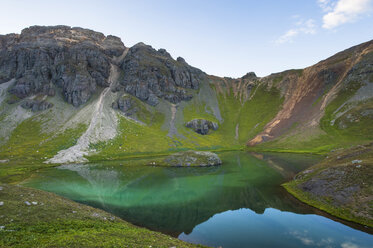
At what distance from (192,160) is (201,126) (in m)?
88.3

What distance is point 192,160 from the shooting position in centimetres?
9794

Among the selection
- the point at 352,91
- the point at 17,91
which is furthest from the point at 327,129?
the point at 17,91

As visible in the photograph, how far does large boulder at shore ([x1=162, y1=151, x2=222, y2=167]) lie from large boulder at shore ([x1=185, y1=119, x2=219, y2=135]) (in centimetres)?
8141

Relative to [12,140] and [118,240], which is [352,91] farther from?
[12,140]

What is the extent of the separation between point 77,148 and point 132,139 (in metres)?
35.4

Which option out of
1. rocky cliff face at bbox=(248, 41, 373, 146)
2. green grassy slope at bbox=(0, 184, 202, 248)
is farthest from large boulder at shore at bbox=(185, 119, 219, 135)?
green grassy slope at bbox=(0, 184, 202, 248)

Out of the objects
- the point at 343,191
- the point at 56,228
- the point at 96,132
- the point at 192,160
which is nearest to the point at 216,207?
the point at 343,191

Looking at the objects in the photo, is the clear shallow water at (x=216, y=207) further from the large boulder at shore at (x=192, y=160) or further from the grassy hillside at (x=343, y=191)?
the large boulder at shore at (x=192, y=160)

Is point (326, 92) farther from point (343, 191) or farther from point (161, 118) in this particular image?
point (343, 191)

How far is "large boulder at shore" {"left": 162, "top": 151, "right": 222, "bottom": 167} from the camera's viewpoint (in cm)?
9550

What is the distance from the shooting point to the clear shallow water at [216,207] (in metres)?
30.1

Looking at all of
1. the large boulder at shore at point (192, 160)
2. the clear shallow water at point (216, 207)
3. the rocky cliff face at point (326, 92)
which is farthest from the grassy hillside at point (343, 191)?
the rocky cliff face at point (326, 92)

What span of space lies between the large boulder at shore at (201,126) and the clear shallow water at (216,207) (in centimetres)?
10892

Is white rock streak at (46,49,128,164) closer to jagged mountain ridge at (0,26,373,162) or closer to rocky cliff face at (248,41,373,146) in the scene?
jagged mountain ridge at (0,26,373,162)
